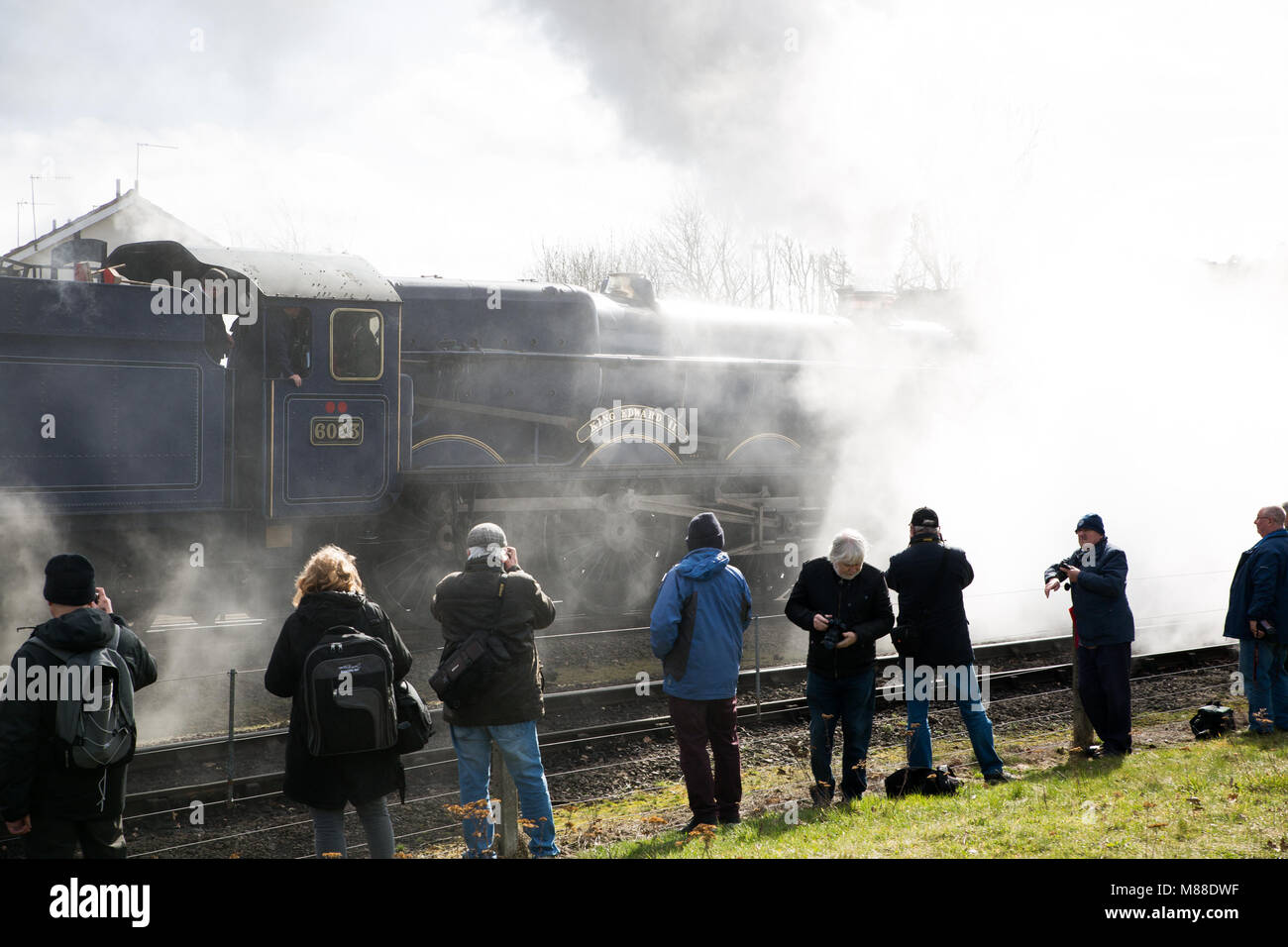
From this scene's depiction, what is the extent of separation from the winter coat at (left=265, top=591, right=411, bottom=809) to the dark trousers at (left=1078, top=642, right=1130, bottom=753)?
5.06 metres

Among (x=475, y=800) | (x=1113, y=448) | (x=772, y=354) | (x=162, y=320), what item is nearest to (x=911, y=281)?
(x=1113, y=448)

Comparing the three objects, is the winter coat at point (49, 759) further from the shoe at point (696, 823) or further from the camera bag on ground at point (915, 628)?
the camera bag on ground at point (915, 628)

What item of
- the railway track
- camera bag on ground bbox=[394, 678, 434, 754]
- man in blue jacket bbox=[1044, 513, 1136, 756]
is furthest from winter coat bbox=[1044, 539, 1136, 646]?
camera bag on ground bbox=[394, 678, 434, 754]

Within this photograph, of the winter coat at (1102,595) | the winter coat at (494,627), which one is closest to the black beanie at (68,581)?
the winter coat at (494,627)

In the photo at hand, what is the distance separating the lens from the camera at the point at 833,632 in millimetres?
6027

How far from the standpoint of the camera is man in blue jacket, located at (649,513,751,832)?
578cm

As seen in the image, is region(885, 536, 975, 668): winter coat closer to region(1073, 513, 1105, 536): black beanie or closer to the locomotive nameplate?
region(1073, 513, 1105, 536): black beanie

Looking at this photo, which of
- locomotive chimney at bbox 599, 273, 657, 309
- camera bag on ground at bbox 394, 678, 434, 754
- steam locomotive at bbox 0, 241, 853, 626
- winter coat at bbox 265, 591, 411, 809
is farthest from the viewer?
locomotive chimney at bbox 599, 273, 657, 309

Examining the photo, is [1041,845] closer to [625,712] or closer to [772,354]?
[625,712]

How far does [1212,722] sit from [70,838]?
7.76m

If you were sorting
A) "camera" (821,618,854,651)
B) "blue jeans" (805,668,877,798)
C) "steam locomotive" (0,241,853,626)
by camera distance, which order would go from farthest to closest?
"steam locomotive" (0,241,853,626) → "blue jeans" (805,668,877,798) → "camera" (821,618,854,651)

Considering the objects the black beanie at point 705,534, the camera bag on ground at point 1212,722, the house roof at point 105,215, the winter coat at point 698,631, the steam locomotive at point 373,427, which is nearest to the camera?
the winter coat at point 698,631

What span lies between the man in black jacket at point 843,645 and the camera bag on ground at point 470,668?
205cm

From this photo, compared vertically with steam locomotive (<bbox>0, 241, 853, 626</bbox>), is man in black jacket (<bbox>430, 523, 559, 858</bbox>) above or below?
below
